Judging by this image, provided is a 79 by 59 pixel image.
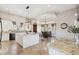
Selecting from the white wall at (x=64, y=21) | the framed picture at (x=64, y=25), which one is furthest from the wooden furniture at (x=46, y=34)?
the framed picture at (x=64, y=25)

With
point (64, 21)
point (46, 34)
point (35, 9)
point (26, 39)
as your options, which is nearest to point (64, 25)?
point (64, 21)

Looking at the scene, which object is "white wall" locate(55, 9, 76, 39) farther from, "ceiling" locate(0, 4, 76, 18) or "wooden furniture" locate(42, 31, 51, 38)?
"wooden furniture" locate(42, 31, 51, 38)

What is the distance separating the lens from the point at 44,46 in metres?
2.32

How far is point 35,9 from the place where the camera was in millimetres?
2328

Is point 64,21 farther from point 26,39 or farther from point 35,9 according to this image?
point 26,39

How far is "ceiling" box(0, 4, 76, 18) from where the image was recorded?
223cm

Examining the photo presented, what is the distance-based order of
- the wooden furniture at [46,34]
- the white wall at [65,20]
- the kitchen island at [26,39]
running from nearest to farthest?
the white wall at [65,20], the wooden furniture at [46,34], the kitchen island at [26,39]

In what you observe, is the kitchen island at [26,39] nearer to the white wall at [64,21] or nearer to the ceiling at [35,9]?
the white wall at [64,21]

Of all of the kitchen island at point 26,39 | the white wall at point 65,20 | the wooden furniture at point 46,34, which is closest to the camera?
the white wall at point 65,20

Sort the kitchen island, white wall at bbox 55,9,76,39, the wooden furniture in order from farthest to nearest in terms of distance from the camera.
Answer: the kitchen island → the wooden furniture → white wall at bbox 55,9,76,39

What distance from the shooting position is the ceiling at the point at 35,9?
223 cm

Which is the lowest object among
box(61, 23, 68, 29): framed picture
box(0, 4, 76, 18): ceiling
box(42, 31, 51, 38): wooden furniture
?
box(42, 31, 51, 38): wooden furniture

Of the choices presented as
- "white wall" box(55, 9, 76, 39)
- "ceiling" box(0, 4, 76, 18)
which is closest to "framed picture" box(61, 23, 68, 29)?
"white wall" box(55, 9, 76, 39)

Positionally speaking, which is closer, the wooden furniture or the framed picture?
the framed picture
